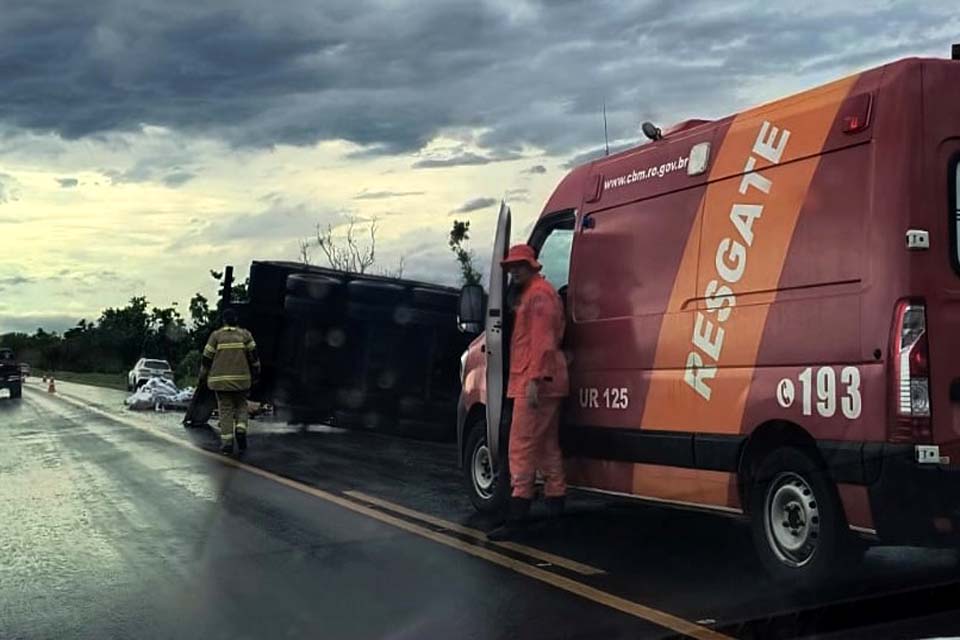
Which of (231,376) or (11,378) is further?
(11,378)

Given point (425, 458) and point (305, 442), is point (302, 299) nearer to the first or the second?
point (305, 442)

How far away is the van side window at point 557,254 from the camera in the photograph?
7.68m

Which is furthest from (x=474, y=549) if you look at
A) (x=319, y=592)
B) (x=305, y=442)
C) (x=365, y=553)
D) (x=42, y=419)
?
(x=42, y=419)

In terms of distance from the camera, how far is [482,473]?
8.28 m

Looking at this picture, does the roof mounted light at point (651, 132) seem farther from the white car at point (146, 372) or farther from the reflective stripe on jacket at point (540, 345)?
the white car at point (146, 372)

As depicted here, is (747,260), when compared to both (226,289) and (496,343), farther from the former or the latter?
(226,289)

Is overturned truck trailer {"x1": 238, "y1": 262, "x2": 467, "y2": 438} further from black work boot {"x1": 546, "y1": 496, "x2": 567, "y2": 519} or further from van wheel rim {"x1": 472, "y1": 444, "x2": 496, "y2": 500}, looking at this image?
black work boot {"x1": 546, "y1": 496, "x2": 567, "y2": 519}


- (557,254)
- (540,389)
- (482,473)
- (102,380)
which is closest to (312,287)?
(482,473)

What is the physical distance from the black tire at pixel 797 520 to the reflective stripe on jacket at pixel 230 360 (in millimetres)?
8506

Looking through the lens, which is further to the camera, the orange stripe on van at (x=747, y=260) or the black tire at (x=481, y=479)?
the black tire at (x=481, y=479)

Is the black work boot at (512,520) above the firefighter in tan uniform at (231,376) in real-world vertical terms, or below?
below

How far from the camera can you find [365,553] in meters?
6.89

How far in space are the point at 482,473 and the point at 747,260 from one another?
322 cm

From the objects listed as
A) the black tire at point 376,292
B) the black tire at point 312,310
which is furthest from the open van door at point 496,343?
the black tire at point 312,310
